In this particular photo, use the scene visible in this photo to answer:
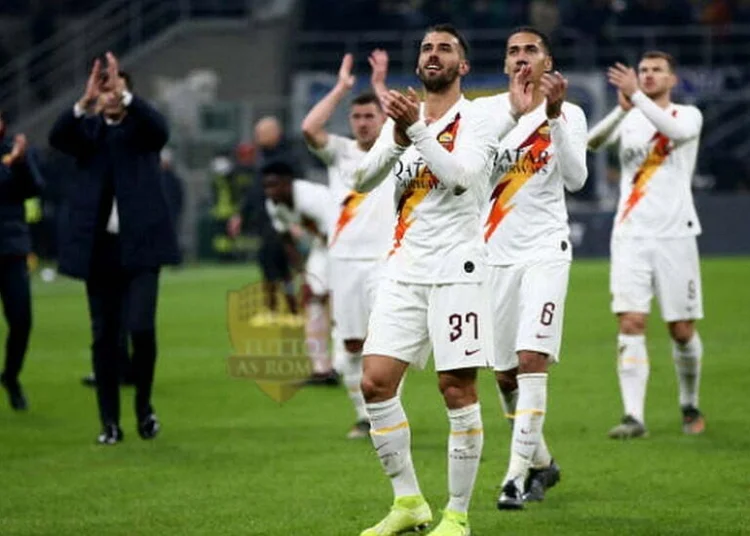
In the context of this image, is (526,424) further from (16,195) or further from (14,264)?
(14,264)

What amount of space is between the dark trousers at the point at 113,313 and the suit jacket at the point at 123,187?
116mm

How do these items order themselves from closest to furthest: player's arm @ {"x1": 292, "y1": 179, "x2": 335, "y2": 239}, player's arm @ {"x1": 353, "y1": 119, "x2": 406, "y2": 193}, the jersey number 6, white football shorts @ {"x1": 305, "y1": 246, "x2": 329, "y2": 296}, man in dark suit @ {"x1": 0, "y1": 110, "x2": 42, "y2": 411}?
player's arm @ {"x1": 353, "y1": 119, "x2": 406, "y2": 193}, the jersey number 6, man in dark suit @ {"x1": 0, "y1": 110, "x2": 42, "y2": 411}, player's arm @ {"x1": 292, "y1": 179, "x2": 335, "y2": 239}, white football shorts @ {"x1": 305, "y1": 246, "x2": 329, "y2": 296}

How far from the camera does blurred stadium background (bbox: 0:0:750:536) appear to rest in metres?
10.8

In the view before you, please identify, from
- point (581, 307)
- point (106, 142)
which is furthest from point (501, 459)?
point (581, 307)

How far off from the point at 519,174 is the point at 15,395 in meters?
6.32

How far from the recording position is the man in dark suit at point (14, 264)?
1527 centimetres

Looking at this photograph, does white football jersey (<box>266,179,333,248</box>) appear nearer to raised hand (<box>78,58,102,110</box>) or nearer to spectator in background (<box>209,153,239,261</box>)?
raised hand (<box>78,58,102,110</box>)

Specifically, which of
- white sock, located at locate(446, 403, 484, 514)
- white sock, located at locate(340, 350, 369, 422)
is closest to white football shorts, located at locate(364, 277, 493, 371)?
white sock, located at locate(446, 403, 484, 514)

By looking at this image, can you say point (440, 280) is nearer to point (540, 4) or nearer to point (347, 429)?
point (347, 429)

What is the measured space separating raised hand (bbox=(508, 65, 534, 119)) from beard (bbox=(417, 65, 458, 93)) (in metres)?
0.73

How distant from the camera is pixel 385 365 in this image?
9484 mm

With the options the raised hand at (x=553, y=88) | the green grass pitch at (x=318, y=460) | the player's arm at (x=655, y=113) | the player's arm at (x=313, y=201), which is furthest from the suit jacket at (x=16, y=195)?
the raised hand at (x=553, y=88)

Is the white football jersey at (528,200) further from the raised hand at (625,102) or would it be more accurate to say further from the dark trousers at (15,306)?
the dark trousers at (15,306)

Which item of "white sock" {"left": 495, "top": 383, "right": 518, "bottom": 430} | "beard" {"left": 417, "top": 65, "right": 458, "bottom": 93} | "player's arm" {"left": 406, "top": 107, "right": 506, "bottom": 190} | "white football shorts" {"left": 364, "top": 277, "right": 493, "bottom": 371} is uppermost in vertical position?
"beard" {"left": 417, "top": 65, "right": 458, "bottom": 93}
